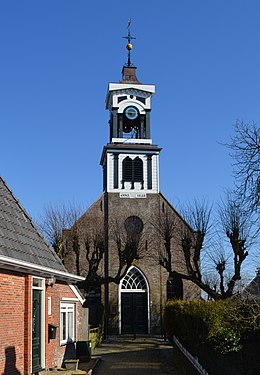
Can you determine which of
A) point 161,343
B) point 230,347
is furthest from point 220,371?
point 161,343

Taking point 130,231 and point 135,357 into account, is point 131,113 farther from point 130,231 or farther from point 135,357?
point 135,357

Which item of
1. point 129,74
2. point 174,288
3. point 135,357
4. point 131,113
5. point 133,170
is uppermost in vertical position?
point 129,74

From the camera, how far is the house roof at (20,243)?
11.8m

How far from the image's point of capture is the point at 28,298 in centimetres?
1262

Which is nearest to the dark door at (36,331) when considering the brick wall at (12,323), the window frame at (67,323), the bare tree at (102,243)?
the brick wall at (12,323)

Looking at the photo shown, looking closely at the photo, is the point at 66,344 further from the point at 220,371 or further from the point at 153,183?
the point at 153,183

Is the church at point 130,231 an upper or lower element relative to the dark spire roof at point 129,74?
lower

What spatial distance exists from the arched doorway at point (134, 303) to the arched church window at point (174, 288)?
1628 mm

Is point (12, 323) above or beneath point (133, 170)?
beneath

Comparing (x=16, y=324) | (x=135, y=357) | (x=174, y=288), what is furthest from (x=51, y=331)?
(x=174, y=288)

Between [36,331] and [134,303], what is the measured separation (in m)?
21.1

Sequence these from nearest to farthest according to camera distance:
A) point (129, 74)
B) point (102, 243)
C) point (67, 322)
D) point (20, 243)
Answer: point (20, 243) < point (67, 322) < point (102, 243) < point (129, 74)

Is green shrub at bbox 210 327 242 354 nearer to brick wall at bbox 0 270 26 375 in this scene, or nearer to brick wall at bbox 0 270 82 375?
brick wall at bbox 0 270 82 375

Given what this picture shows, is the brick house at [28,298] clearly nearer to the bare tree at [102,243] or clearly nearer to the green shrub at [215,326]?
the green shrub at [215,326]
